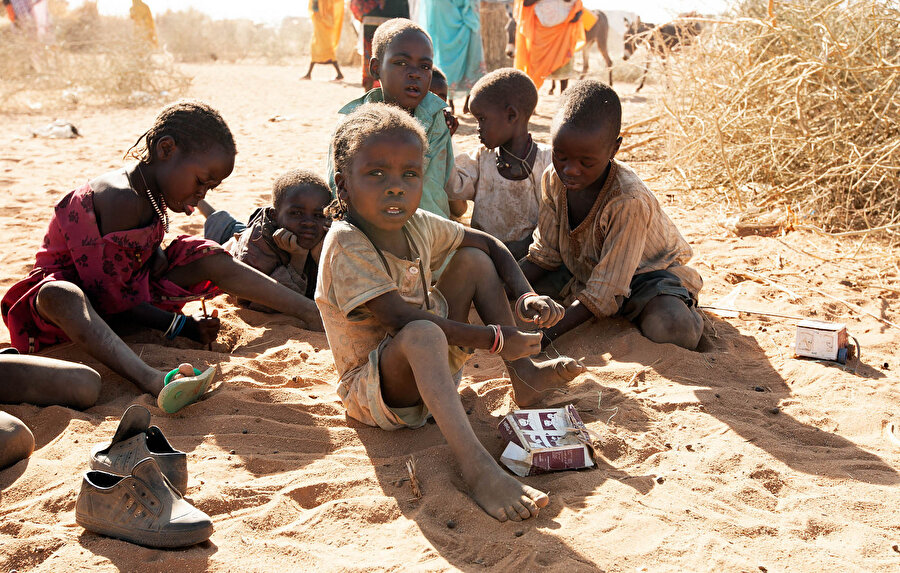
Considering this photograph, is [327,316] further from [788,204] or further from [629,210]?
[788,204]

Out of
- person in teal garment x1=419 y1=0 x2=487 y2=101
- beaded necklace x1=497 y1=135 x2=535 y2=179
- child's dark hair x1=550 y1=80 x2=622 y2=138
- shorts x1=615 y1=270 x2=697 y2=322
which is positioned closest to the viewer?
child's dark hair x1=550 y1=80 x2=622 y2=138

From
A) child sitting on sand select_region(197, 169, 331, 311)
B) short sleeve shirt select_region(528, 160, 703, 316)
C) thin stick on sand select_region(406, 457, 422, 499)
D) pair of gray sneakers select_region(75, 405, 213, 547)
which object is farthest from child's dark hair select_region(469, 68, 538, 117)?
pair of gray sneakers select_region(75, 405, 213, 547)

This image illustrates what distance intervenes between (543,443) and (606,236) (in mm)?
1302

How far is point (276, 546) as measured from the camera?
6.57 feet

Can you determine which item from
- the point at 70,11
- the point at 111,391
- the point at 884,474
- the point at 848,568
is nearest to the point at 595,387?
the point at 884,474

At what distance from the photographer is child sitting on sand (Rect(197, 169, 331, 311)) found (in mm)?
4043

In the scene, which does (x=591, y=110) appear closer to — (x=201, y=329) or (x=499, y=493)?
(x=499, y=493)

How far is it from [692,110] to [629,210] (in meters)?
3.47

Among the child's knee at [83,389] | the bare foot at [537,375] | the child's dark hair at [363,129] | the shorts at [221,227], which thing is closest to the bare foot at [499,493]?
the bare foot at [537,375]

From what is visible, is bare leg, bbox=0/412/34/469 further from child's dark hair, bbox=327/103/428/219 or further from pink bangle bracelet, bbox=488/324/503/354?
pink bangle bracelet, bbox=488/324/503/354

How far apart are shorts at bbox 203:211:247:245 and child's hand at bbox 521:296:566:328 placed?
259 centimetres

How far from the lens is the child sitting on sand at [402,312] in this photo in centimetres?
225

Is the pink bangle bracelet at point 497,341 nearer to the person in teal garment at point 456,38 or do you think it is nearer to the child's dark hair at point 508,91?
the child's dark hair at point 508,91

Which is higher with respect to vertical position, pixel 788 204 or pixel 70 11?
pixel 70 11
